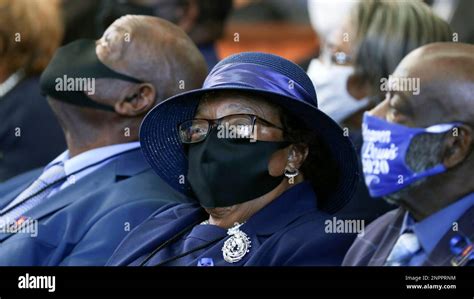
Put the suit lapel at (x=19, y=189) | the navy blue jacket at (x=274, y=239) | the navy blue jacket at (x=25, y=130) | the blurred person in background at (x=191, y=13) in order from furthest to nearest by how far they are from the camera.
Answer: the blurred person in background at (x=191, y=13) < the navy blue jacket at (x=25, y=130) < the suit lapel at (x=19, y=189) < the navy blue jacket at (x=274, y=239)

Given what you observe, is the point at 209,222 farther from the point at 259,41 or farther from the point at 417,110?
the point at 259,41

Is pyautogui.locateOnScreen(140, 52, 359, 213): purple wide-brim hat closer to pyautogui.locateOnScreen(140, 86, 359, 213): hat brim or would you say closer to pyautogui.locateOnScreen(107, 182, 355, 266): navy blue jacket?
pyautogui.locateOnScreen(140, 86, 359, 213): hat brim

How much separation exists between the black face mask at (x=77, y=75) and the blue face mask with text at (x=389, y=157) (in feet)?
2.70

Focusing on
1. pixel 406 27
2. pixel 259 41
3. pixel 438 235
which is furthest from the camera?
pixel 259 41

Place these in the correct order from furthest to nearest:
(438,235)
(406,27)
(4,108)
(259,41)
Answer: (259,41) < (4,108) < (406,27) < (438,235)

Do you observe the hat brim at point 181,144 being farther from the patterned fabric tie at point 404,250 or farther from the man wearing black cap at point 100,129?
the patterned fabric tie at point 404,250

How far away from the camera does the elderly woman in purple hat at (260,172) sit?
2.79m

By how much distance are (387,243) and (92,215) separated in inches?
34.2

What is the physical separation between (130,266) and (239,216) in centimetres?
29

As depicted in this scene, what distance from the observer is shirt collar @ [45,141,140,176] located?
3357mm

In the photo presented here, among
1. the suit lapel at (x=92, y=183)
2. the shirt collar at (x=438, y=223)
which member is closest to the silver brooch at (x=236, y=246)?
the shirt collar at (x=438, y=223)
